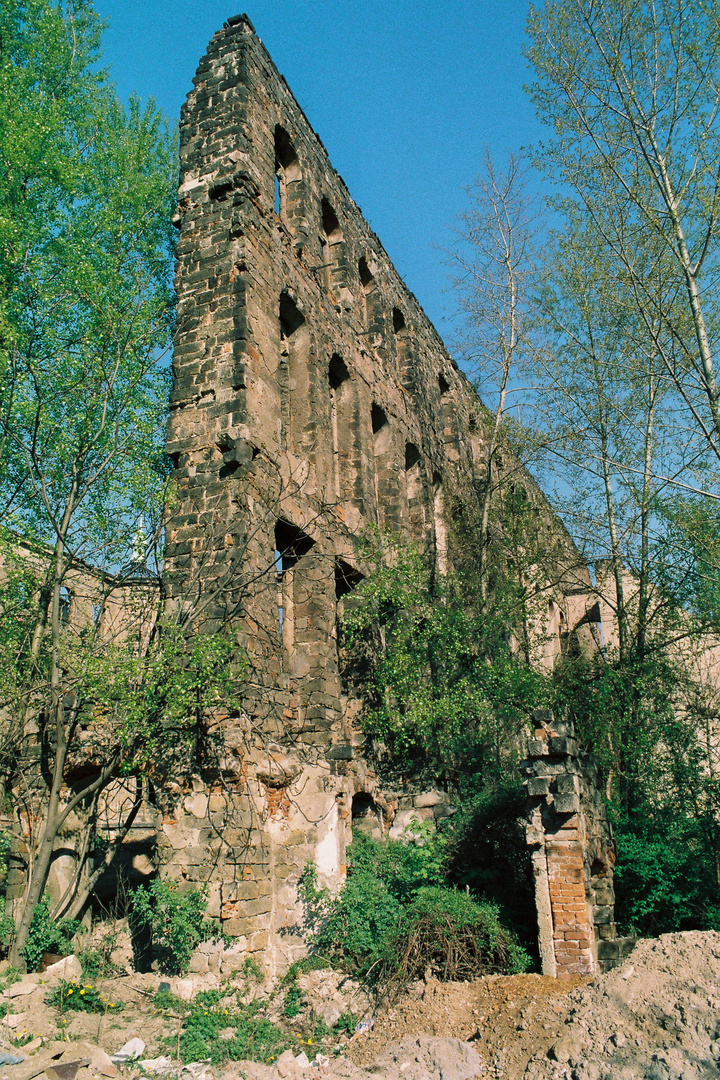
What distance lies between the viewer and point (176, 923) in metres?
7.61

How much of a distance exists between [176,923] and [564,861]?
158 inches

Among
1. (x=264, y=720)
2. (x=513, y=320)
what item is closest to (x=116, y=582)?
(x=264, y=720)

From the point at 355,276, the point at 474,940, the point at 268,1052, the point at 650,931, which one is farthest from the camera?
the point at 355,276

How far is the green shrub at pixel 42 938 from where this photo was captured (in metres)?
7.67

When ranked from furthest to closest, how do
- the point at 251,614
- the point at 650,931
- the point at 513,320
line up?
the point at 513,320
the point at 650,931
the point at 251,614

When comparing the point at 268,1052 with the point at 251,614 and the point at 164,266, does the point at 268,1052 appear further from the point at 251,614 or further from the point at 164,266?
the point at 164,266

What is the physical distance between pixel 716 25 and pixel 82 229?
32.4 feet

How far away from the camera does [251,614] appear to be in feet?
29.8

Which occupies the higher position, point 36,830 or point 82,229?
point 82,229

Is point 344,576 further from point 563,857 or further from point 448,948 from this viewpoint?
point 448,948

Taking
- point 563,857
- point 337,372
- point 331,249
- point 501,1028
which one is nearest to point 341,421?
point 337,372

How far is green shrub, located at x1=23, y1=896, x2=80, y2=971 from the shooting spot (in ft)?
25.2

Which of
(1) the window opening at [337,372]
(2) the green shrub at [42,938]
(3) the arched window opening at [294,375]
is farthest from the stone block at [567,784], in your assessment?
(1) the window opening at [337,372]

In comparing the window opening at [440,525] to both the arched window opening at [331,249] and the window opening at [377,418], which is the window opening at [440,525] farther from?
the arched window opening at [331,249]
